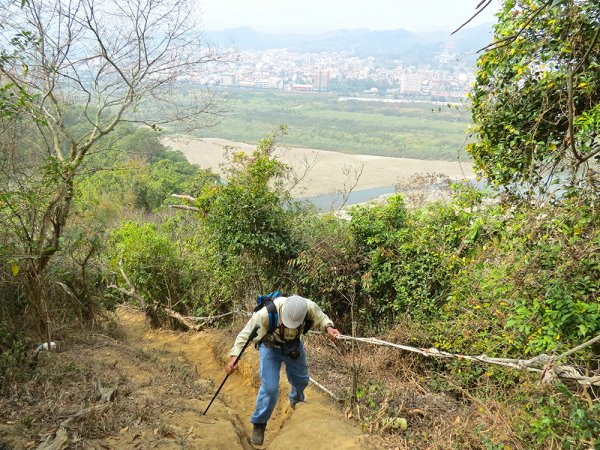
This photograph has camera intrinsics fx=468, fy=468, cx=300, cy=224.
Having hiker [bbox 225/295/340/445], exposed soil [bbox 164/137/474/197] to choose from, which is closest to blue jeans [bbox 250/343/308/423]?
hiker [bbox 225/295/340/445]

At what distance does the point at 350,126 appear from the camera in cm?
7419

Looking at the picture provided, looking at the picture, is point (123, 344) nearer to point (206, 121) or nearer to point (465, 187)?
point (206, 121)

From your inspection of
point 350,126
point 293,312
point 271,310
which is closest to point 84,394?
point 271,310

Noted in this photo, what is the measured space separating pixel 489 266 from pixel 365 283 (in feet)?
9.47

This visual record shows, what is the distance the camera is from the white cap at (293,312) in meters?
5.09

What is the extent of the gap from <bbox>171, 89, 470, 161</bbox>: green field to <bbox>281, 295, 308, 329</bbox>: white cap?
4026cm

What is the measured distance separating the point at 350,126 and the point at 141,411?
2835 inches

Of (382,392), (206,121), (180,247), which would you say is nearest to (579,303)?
(382,392)

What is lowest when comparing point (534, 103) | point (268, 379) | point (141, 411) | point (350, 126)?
point (350, 126)

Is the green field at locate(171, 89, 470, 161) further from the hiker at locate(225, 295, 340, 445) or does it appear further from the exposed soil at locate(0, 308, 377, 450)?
the hiker at locate(225, 295, 340, 445)

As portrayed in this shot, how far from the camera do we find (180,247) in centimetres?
1408

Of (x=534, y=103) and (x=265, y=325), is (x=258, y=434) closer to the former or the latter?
(x=265, y=325)

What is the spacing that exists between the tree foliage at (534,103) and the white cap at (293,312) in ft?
12.6

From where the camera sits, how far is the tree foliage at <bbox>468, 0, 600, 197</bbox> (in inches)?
242
